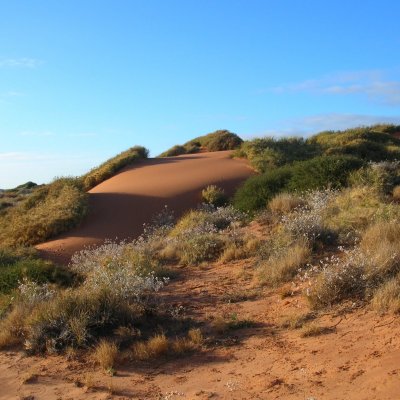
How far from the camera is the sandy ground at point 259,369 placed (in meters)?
5.71

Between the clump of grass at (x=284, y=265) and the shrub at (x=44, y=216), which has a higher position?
the shrub at (x=44, y=216)

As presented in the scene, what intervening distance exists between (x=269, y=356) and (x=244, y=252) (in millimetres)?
5128

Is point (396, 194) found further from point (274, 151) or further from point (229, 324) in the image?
point (274, 151)

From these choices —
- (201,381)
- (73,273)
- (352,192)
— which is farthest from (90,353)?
(352,192)

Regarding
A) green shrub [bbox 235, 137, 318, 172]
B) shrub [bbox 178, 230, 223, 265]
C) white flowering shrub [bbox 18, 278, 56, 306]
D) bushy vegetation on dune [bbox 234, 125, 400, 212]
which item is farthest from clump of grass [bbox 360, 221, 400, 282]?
green shrub [bbox 235, 137, 318, 172]

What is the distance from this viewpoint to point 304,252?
32.5 ft

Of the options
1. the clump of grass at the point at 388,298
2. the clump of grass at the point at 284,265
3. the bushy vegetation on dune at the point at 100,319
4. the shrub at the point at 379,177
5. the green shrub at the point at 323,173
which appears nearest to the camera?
the clump of grass at the point at 388,298

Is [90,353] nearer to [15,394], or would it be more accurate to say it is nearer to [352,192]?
[15,394]

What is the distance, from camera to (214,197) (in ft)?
62.9

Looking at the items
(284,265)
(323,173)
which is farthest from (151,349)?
(323,173)

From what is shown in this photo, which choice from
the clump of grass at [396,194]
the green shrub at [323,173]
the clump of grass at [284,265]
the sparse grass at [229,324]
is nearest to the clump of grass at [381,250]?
the clump of grass at [284,265]

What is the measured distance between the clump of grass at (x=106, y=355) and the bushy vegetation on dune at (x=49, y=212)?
10601mm

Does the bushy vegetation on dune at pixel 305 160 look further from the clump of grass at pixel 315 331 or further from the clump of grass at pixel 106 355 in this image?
the clump of grass at pixel 106 355

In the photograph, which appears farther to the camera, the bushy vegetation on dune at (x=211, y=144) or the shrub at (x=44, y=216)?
the bushy vegetation on dune at (x=211, y=144)
